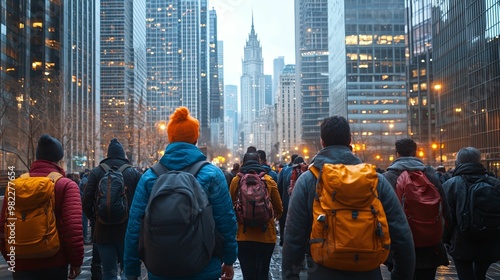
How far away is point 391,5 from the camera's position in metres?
118

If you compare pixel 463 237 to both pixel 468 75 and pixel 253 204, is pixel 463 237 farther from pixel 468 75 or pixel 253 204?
pixel 468 75

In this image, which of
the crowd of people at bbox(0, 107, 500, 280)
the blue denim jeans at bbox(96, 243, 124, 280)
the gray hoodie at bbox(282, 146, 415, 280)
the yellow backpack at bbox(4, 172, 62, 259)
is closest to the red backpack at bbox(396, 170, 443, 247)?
the crowd of people at bbox(0, 107, 500, 280)

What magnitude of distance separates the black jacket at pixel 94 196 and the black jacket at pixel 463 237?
4.64 meters

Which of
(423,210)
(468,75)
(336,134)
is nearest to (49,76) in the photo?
(468,75)

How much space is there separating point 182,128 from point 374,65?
11928cm

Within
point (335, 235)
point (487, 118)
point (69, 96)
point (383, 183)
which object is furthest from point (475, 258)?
point (69, 96)

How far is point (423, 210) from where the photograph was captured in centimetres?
535

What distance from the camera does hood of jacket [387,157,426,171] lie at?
5.69 meters

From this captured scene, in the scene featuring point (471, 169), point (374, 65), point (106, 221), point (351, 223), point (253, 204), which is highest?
point (374, 65)

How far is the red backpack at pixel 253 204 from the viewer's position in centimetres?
659

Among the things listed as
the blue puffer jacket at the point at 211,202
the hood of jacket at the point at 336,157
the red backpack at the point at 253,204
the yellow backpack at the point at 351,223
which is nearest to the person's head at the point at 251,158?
the red backpack at the point at 253,204

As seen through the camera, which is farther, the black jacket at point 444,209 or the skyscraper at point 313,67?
the skyscraper at point 313,67

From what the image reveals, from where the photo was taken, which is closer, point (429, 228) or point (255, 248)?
point (429, 228)

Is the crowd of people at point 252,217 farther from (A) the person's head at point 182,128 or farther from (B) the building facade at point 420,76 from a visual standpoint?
(B) the building facade at point 420,76
